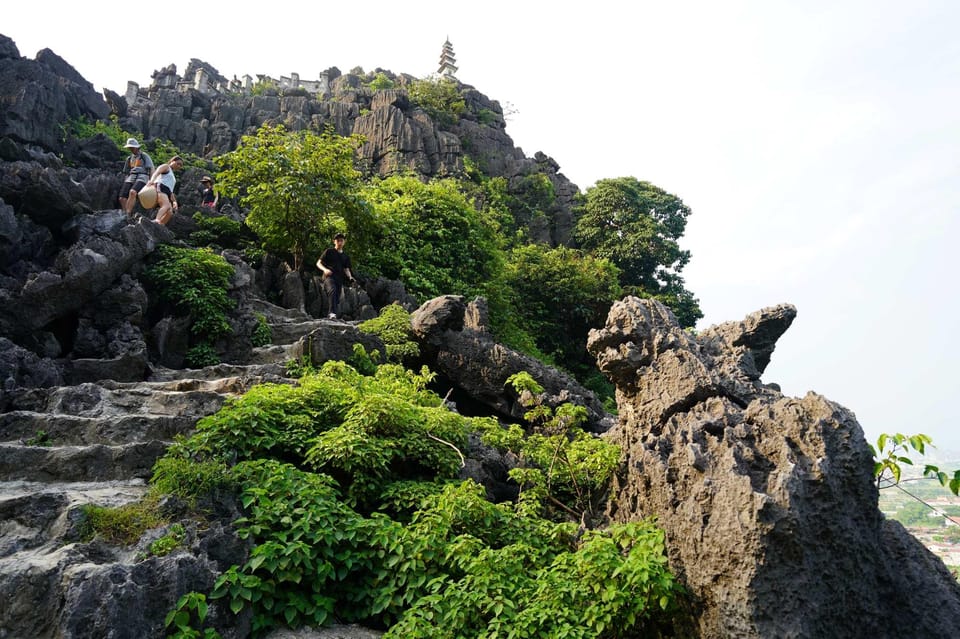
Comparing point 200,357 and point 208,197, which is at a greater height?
point 208,197

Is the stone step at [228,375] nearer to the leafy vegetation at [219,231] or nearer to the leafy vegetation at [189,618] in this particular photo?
the leafy vegetation at [189,618]

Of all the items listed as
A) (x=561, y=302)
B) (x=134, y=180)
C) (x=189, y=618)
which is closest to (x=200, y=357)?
(x=134, y=180)

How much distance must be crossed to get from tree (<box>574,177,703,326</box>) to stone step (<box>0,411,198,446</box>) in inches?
933

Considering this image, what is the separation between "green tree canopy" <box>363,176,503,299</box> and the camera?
18.0m

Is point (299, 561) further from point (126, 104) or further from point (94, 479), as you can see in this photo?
point (126, 104)

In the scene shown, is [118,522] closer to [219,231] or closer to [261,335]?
[261,335]

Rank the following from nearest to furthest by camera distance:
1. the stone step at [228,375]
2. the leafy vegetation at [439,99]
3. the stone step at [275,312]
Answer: the stone step at [228,375], the stone step at [275,312], the leafy vegetation at [439,99]

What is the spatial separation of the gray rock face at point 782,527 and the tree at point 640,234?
74.9ft

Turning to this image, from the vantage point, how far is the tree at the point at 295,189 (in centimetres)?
1494

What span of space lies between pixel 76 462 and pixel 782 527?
6.27 m

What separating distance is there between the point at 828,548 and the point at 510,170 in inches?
1394

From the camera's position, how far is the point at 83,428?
6.75 m

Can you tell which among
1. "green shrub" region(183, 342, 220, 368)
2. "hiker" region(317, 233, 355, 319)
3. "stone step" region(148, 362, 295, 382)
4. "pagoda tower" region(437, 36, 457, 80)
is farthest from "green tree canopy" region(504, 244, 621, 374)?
Result: "pagoda tower" region(437, 36, 457, 80)

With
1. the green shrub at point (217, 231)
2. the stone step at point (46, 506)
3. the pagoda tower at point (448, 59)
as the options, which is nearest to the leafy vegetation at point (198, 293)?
the green shrub at point (217, 231)
